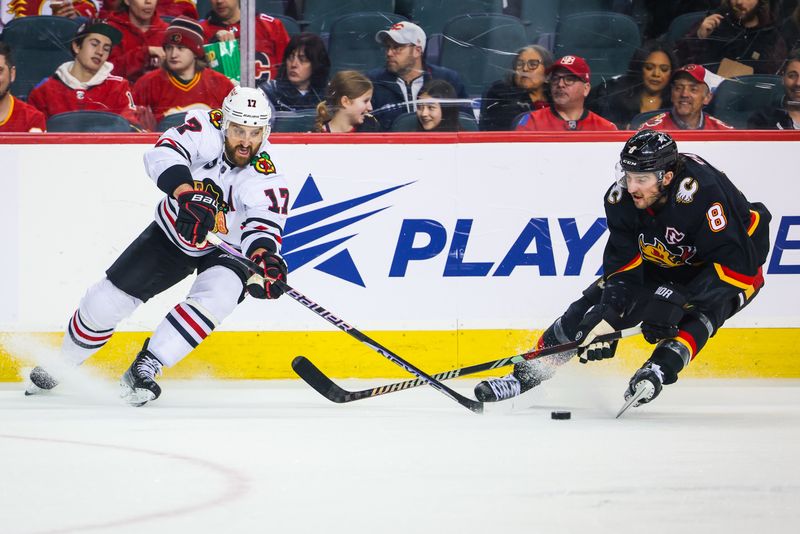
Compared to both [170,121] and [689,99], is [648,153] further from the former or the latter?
[170,121]

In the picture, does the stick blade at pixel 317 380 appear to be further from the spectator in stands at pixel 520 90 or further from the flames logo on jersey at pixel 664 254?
the spectator in stands at pixel 520 90

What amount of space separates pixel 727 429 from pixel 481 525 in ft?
5.60

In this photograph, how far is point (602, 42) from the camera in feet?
17.0

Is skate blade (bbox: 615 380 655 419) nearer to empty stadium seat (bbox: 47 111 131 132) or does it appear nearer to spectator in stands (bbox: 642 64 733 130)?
spectator in stands (bbox: 642 64 733 130)

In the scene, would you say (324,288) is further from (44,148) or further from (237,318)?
(44,148)

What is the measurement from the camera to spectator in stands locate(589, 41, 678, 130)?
16.9ft

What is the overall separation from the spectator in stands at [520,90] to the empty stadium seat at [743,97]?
77 centimetres

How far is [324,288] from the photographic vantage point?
501 centimetres

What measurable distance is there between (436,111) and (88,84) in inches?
60.1

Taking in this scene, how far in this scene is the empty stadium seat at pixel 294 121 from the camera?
506 cm

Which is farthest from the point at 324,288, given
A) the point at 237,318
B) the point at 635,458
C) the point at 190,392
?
the point at 635,458

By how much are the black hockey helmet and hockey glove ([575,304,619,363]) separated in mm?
502

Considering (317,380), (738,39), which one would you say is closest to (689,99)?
(738,39)

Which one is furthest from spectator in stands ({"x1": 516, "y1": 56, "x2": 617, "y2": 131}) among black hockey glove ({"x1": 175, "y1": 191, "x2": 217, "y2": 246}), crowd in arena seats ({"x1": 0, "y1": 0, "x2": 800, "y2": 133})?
black hockey glove ({"x1": 175, "y1": 191, "x2": 217, "y2": 246})
